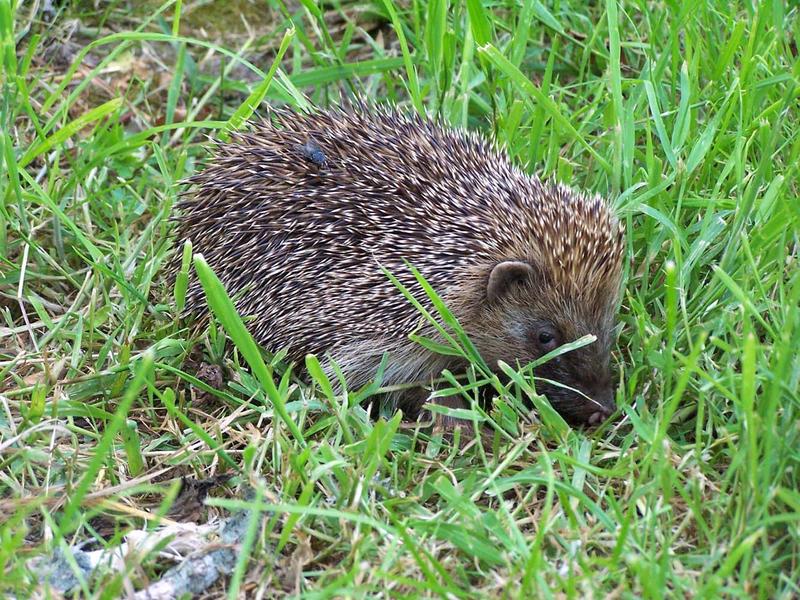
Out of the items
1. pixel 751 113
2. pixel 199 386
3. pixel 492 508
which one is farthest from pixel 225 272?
pixel 751 113

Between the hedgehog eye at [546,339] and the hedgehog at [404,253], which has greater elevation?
the hedgehog at [404,253]

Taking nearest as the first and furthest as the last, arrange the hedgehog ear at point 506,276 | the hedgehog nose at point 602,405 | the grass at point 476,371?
the grass at point 476,371
the hedgehog nose at point 602,405
the hedgehog ear at point 506,276

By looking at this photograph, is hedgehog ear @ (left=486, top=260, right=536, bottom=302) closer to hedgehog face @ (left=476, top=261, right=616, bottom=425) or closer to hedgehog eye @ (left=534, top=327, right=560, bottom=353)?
hedgehog face @ (left=476, top=261, right=616, bottom=425)

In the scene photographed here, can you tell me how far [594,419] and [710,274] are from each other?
852mm

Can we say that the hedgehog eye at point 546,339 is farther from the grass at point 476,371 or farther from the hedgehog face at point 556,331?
the grass at point 476,371

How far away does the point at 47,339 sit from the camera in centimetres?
480

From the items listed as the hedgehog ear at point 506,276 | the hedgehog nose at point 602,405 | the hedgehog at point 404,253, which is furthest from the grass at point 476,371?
the hedgehog ear at point 506,276

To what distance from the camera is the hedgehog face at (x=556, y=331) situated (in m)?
4.32

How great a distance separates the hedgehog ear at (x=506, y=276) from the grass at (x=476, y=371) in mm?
438

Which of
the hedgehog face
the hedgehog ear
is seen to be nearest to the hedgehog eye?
the hedgehog face

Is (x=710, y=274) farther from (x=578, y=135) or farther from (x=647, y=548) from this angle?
(x=647, y=548)

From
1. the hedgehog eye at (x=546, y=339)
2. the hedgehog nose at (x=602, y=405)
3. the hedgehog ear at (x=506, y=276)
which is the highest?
the hedgehog ear at (x=506, y=276)

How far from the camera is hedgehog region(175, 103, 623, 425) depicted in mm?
4430

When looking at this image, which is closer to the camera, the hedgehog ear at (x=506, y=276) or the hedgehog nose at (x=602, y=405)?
the hedgehog nose at (x=602, y=405)
